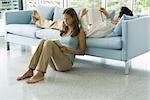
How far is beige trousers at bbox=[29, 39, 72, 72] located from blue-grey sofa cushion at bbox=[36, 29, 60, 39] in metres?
0.73

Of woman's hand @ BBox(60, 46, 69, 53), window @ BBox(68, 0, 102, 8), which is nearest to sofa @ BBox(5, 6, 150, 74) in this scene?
woman's hand @ BBox(60, 46, 69, 53)

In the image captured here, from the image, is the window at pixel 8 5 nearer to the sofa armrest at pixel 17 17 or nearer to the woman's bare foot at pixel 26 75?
the sofa armrest at pixel 17 17

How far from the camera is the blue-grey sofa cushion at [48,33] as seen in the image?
425cm

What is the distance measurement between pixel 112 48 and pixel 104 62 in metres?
0.66

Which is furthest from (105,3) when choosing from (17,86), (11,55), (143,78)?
(17,86)

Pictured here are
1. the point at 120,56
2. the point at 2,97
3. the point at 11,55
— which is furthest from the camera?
the point at 11,55

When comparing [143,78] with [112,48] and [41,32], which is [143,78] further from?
[41,32]

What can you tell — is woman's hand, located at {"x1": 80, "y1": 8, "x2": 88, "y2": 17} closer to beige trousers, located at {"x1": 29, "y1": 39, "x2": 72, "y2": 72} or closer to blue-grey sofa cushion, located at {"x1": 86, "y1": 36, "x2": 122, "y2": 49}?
blue-grey sofa cushion, located at {"x1": 86, "y1": 36, "x2": 122, "y2": 49}

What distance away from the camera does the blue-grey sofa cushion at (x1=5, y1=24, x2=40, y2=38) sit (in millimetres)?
4565

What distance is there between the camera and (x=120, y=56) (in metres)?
3.52

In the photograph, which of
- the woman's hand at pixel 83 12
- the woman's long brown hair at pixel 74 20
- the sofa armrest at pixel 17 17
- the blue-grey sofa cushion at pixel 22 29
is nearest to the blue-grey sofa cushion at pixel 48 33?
the blue-grey sofa cushion at pixel 22 29

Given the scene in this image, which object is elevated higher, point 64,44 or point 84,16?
point 84,16

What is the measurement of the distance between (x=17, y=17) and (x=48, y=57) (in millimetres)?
2147

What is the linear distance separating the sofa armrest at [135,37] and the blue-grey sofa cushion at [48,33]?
1.17 m
